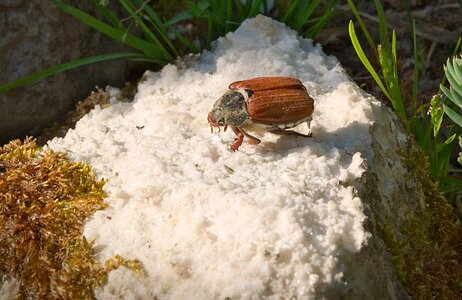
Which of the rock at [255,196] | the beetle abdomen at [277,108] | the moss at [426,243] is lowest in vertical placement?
the moss at [426,243]

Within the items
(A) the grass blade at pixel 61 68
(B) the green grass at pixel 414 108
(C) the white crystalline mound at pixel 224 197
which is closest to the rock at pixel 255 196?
(C) the white crystalline mound at pixel 224 197

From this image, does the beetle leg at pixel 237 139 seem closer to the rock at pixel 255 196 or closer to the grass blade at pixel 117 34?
the rock at pixel 255 196

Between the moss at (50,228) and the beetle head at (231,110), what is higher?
the beetle head at (231,110)

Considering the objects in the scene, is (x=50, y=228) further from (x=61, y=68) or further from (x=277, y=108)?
(x=61, y=68)

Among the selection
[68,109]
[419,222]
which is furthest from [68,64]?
[419,222]

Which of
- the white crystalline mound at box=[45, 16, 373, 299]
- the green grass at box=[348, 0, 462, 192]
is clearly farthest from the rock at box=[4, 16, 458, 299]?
the green grass at box=[348, 0, 462, 192]

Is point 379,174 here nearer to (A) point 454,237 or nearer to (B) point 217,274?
(A) point 454,237
